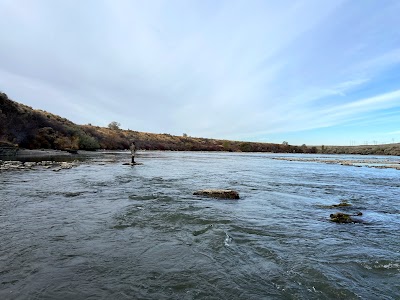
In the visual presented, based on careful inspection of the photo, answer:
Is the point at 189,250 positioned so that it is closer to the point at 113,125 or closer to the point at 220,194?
the point at 220,194

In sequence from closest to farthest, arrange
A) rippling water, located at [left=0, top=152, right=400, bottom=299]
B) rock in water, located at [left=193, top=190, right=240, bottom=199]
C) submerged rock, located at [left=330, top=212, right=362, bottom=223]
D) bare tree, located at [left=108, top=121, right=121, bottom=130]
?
rippling water, located at [left=0, top=152, right=400, bottom=299] < submerged rock, located at [left=330, top=212, right=362, bottom=223] < rock in water, located at [left=193, top=190, right=240, bottom=199] < bare tree, located at [left=108, top=121, right=121, bottom=130]

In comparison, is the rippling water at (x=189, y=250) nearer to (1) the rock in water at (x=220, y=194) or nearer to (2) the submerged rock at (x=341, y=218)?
(2) the submerged rock at (x=341, y=218)

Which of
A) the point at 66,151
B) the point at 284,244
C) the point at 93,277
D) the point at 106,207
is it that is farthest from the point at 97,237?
the point at 66,151

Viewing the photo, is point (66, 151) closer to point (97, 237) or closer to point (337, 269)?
point (97, 237)

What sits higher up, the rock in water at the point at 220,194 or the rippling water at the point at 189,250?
the rock in water at the point at 220,194

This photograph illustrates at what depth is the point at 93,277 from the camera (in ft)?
16.8

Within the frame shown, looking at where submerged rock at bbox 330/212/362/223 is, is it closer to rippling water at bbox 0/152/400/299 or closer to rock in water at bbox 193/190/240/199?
rippling water at bbox 0/152/400/299

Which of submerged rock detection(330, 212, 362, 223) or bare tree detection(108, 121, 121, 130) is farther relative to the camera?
bare tree detection(108, 121, 121, 130)

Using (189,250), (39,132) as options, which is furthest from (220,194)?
(39,132)

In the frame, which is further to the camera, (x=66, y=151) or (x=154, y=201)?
(x=66, y=151)

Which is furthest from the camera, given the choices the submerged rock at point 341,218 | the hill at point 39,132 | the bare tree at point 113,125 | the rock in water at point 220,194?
the bare tree at point 113,125

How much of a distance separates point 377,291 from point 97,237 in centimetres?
653

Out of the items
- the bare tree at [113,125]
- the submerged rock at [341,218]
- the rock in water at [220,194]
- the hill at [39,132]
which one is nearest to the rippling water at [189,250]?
the submerged rock at [341,218]

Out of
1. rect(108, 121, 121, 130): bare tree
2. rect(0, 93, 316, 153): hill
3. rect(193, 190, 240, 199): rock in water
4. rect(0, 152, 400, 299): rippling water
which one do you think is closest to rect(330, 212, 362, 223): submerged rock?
rect(0, 152, 400, 299): rippling water
